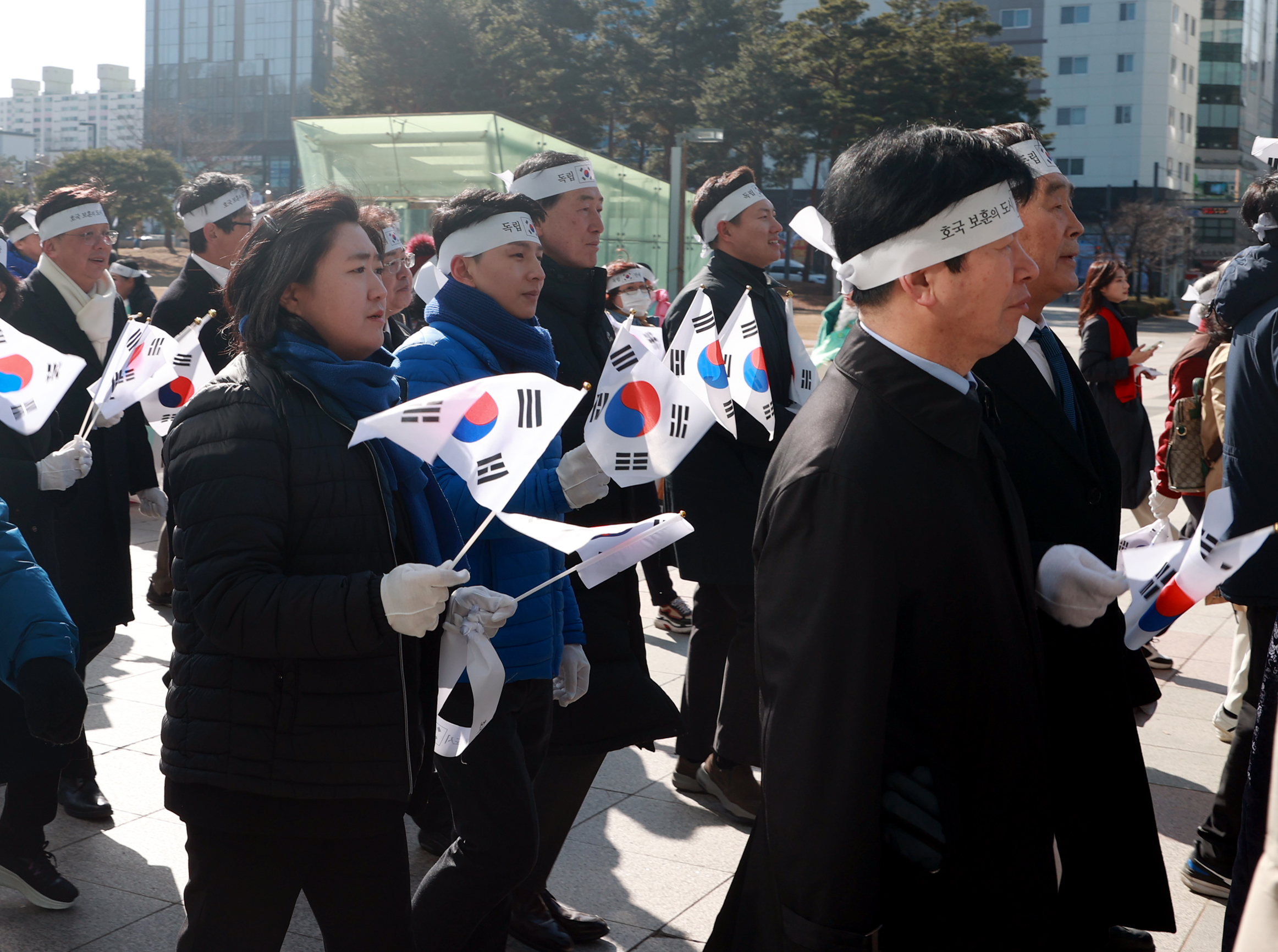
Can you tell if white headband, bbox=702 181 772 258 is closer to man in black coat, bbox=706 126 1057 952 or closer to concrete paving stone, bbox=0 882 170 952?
man in black coat, bbox=706 126 1057 952

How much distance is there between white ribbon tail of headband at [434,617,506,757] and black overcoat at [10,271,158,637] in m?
2.25

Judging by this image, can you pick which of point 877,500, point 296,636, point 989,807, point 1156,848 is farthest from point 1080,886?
point 296,636

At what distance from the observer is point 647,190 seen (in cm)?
2159

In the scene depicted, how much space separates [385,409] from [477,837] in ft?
3.29

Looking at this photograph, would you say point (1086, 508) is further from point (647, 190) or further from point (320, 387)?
point (647, 190)

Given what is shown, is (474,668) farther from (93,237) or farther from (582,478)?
(93,237)

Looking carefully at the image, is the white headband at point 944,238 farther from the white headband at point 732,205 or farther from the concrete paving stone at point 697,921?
the white headband at point 732,205

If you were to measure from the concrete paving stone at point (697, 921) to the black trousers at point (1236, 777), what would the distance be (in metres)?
1.52

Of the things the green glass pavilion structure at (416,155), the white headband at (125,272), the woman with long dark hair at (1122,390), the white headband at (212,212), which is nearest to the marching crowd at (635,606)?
the white headband at (212,212)

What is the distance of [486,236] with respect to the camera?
10.7 feet

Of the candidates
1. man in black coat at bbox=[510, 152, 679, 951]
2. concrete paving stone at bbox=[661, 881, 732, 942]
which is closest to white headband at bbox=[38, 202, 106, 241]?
man in black coat at bbox=[510, 152, 679, 951]

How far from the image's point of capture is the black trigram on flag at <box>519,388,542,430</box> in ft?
8.32

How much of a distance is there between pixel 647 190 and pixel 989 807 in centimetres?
2053

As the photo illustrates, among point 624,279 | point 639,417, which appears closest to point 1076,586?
point 639,417
